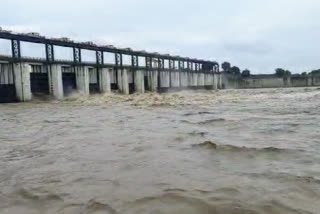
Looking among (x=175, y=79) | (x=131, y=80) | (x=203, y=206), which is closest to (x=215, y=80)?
(x=175, y=79)

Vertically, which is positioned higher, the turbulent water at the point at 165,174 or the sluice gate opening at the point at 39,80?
the sluice gate opening at the point at 39,80

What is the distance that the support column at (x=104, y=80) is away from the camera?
5222 centimetres

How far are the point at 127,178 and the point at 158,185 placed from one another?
63 centimetres

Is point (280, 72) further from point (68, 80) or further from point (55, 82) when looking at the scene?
point (55, 82)

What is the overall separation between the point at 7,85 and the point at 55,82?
5.50m

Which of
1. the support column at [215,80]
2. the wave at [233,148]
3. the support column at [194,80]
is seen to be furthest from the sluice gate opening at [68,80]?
the support column at [215,80]

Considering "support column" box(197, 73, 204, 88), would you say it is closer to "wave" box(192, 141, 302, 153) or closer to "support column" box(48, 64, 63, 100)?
"support column" box(48, 64, 63, 100)

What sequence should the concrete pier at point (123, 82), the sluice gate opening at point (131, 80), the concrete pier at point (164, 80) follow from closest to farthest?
the concrete pier at point (123, 82), the sluice gate opening at point (131, 80), the concrete pier at point (164, 80)

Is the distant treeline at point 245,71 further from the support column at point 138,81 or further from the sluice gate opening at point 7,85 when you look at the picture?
the sluice gate opening at point 7,85

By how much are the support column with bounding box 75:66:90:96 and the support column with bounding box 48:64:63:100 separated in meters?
4.37

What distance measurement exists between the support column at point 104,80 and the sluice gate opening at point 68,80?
486 cm

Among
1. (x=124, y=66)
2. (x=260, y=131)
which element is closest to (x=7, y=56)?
(x=124, y=66)

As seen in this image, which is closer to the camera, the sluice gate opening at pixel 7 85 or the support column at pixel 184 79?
the sluice gate opening at pixel 7 85

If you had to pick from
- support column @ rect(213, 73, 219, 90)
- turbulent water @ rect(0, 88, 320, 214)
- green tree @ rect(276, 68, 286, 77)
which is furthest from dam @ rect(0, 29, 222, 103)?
green tree @ rect(276, 68, 286, 77)
